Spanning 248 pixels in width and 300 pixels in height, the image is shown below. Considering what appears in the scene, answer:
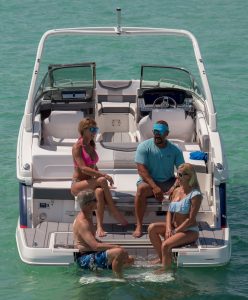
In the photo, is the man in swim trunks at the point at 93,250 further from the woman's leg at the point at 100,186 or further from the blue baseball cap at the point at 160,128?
the blue baseball cap at the point at 160,128

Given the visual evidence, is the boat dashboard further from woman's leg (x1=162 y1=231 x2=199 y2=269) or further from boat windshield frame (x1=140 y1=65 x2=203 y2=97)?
woman's leg (x1=162 y1=231 x2=199 y2=269)

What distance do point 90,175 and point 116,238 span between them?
68 cm

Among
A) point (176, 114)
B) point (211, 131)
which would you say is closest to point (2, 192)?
point (176, 114)

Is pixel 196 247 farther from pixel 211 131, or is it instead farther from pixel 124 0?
pixel 124 0

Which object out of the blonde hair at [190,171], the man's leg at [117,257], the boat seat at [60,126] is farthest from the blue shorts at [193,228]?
the boat seat at [60,126]

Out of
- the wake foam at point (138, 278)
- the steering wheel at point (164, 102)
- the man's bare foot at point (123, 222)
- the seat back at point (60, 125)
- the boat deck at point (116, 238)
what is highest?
the steering wheel at point (164, 102)

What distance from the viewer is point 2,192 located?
12.2m

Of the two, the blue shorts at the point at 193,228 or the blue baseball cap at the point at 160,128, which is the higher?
the blue baseball cap at the point at 160,128

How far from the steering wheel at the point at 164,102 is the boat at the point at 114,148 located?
1cm

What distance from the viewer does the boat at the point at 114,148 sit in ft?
29.1

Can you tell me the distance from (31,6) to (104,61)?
5296 millimetres

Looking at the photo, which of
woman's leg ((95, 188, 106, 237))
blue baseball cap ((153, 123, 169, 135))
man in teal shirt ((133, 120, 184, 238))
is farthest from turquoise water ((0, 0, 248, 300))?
blue baseball cap ((153, 123, 169, 135))

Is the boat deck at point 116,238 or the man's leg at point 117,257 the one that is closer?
the man's leg at point 117,257

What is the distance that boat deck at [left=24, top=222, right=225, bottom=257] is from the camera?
28.9ft
